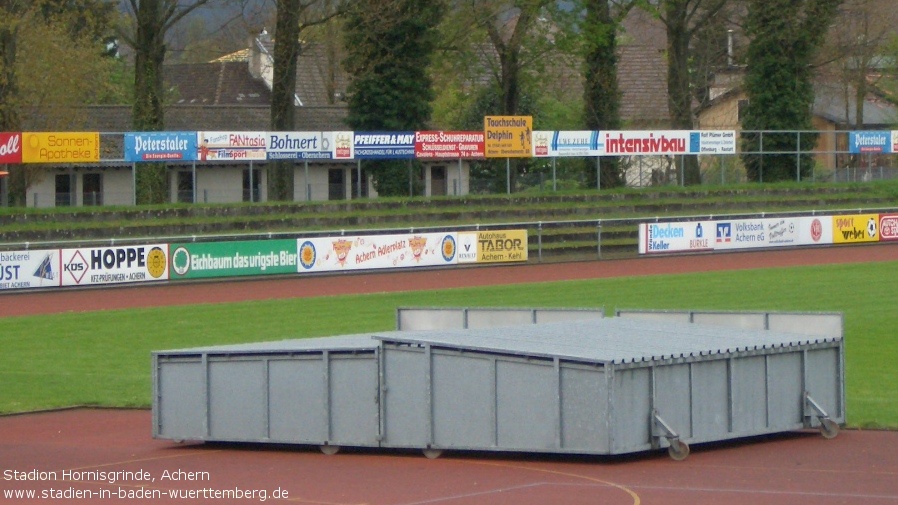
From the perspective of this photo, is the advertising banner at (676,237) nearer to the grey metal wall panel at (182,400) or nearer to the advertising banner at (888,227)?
the advertising banner at (888,227)

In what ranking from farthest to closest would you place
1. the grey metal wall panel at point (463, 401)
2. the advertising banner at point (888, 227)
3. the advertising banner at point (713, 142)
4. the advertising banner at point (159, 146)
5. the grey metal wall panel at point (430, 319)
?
the advertising banner at point (713, 142), the advertising banner at point (888, 227), the advertising banner at point (159, 146), the grey metal wall panel at point (430, 319), the grey metal wall panel at point (463, 401)

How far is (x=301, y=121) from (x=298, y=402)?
4775 centimetres

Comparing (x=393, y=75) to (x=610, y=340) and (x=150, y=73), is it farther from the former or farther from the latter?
(x=610, y=340)

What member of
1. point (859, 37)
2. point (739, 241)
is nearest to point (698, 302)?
point (739, 241)

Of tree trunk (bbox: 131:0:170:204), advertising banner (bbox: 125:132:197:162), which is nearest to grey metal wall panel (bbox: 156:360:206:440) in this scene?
advertising banner (bbox: 125:132:197:162)

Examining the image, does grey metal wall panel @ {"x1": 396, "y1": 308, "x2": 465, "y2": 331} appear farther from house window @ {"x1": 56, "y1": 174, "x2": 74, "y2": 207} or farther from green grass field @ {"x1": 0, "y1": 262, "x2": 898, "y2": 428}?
house window @ {"x1": 56, "y1": 174, "x2": 74, "y2": 207}

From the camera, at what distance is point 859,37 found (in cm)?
7012

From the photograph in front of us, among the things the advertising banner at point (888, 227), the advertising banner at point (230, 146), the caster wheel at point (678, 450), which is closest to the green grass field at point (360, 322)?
the caster wheel at point (678, 450)

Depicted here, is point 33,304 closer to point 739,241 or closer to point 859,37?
point 739,241

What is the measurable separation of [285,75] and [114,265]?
16398mm

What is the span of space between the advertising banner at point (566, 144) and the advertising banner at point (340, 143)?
26.7 ft

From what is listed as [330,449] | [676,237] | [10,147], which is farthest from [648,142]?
[330,449]

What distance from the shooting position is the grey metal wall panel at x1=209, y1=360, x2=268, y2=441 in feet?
47.1

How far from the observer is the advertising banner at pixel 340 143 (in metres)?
44.9
